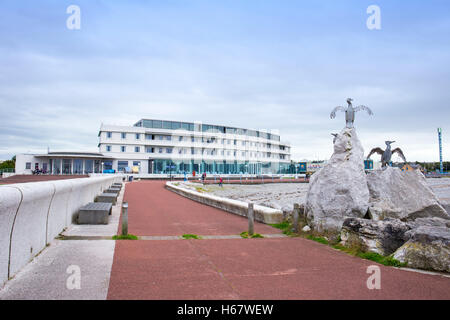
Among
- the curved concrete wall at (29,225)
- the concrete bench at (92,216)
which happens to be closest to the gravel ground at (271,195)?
the concrete bench at (92,216)

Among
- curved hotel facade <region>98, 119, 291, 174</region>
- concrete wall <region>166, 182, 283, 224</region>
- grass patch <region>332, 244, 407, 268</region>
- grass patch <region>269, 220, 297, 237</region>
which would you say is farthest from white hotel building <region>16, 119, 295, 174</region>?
grass patch <region>332, 244, 407, 268</region>

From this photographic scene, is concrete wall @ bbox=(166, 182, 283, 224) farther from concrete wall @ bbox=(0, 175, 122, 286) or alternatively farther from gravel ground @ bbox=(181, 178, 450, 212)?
concrete wall @ bbox=(0, 175, 122, 286)

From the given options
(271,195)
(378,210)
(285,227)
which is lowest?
(271,195)

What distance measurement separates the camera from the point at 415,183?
35.4ft

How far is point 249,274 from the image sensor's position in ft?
18.8

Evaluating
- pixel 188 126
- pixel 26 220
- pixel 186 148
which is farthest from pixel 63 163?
pixel 26 220

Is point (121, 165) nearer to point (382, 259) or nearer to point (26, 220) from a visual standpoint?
point (26, 220)

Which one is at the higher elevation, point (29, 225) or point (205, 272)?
point (29, 225)

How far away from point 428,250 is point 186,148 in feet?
248

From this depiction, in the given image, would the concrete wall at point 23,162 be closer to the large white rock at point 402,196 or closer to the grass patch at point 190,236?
the grass patch at point 190,236

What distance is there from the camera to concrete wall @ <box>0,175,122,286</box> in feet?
15.4

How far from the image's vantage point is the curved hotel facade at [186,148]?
71312 millimetres

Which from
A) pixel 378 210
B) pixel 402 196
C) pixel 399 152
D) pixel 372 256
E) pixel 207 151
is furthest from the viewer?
pixel 207 151

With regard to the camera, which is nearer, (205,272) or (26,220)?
(26,220)
